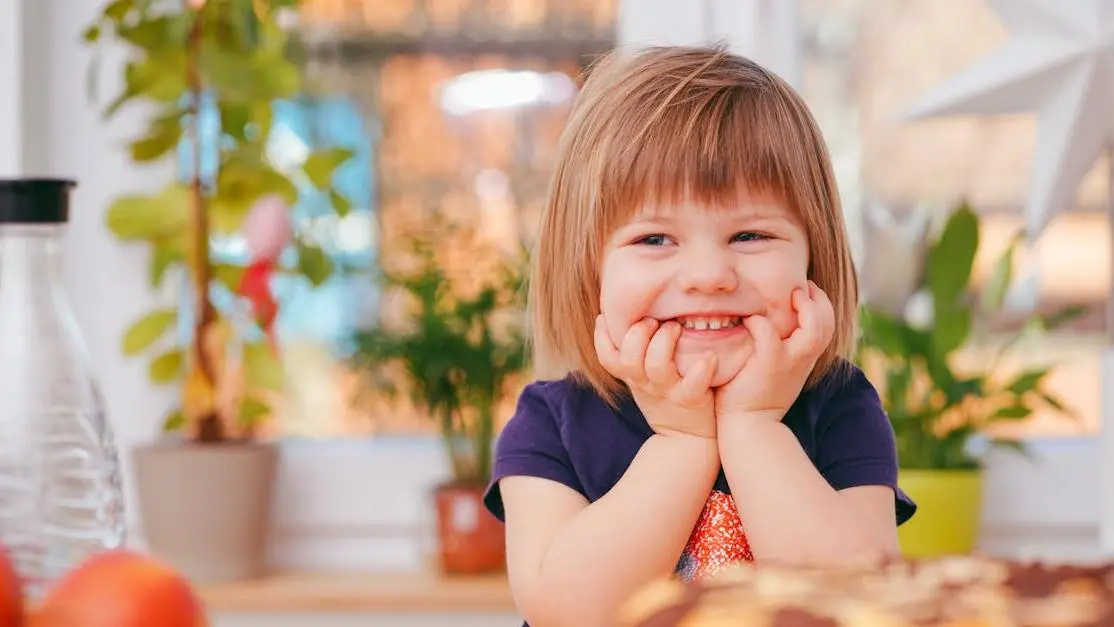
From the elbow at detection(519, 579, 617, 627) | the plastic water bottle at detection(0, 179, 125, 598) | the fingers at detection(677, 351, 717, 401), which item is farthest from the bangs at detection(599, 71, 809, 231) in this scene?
the plastic water bottle at detection(0, 179, 125, 598)

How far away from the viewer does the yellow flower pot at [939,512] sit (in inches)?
59.2

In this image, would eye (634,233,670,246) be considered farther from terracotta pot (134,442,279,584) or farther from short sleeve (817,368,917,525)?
terracotta pot (134,442,279,584)

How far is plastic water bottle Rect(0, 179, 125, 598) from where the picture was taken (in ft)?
2.38

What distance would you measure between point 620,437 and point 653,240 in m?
0.16

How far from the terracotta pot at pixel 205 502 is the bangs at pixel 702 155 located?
33.4 inches

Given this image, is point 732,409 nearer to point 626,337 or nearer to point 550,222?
point 626,337

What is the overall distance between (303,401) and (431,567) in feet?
1.05

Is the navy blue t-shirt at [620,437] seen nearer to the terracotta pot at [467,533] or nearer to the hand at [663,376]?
the hand at [663,376]

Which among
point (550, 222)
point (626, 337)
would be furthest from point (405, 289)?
point (626, 337)

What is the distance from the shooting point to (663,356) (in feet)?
2.66

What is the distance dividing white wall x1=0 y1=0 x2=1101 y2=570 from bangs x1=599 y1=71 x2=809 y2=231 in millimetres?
887

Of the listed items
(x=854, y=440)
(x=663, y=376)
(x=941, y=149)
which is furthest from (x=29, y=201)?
(x=941, y=149)

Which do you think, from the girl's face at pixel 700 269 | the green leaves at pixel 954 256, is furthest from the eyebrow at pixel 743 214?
the green leaves at pixel 954 256

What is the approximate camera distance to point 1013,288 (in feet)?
5.97
